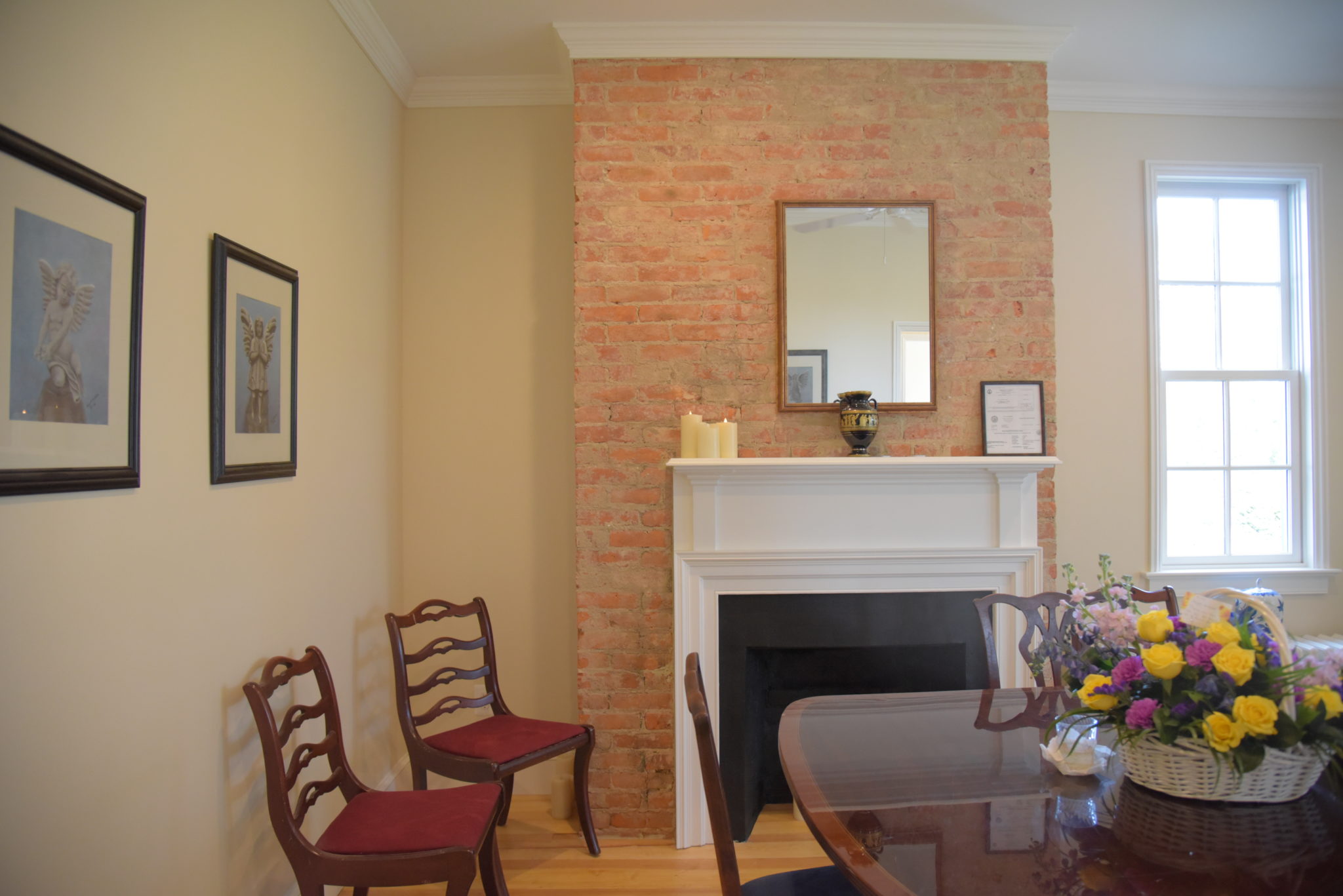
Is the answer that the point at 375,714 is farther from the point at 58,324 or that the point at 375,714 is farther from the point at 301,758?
the point at 58,324

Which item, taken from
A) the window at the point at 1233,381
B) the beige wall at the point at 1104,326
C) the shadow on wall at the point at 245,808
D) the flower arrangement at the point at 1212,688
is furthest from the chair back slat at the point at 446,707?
the window at the point at 1233,381

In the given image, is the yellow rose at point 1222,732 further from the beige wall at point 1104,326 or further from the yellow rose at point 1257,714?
the beige wall at point 1104,326

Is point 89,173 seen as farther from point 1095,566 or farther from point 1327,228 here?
point 1327,228

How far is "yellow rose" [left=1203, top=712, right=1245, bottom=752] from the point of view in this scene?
1208mm

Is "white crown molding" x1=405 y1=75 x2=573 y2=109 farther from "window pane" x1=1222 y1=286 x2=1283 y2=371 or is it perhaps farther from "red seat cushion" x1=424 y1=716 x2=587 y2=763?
"window pane" x1=1222 y1=286 x2=1283 y2=371

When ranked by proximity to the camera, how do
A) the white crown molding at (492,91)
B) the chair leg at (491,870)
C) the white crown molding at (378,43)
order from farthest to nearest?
the white crown molding at (492,91), the white crown molding at (378,43), the chair leg at (491,870)

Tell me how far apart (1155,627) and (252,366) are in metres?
2.09

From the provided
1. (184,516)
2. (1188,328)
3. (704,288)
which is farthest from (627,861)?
(1188,328)

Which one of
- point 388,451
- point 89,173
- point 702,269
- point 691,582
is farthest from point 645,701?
point 89,173

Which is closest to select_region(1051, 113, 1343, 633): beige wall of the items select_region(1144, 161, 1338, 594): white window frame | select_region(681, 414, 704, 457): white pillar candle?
select_region(1144, 161, 1338, 594): white window frame

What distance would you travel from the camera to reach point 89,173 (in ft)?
4.50

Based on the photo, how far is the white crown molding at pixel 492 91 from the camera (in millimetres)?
3154

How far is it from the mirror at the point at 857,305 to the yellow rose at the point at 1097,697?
1.60m

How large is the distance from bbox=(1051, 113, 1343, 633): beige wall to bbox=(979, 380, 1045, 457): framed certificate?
50cm
